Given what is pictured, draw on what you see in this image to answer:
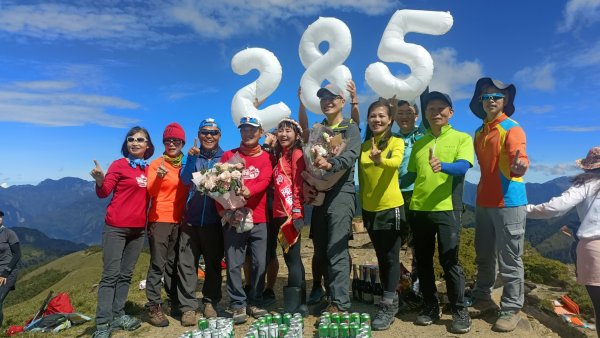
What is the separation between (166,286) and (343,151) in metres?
3.76

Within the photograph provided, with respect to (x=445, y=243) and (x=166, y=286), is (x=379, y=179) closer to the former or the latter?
(x=445, y=243)

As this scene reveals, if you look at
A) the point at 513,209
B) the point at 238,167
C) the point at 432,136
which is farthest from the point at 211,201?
the point at 513,209

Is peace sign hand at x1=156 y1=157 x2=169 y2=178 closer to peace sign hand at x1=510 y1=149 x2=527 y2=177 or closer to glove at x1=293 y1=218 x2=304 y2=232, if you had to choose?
glove at x1=293 y1=218 x2=304 y2=232

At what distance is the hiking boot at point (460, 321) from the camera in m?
5.29

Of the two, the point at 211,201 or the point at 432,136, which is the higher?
the point at 432,136

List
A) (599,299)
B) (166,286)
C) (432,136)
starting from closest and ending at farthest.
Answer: (599,299) < (432,136) < (166,286)

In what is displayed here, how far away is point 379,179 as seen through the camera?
539 cm

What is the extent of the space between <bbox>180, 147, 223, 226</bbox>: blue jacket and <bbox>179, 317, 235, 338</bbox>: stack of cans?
4.77ft

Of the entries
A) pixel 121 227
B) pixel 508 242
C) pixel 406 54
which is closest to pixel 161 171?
→ pixel 121 227

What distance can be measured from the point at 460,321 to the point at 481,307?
0.93 metres

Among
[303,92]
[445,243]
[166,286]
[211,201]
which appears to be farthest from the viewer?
[303,92]

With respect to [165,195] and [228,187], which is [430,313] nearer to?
[228,187]

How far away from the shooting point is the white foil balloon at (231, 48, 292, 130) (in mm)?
6973

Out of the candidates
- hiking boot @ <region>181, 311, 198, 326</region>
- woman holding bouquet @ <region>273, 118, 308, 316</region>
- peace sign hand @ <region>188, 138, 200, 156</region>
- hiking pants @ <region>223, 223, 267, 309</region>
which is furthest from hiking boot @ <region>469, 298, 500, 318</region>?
peace sign hand @ <region>188, 138, 200, 156</region>
